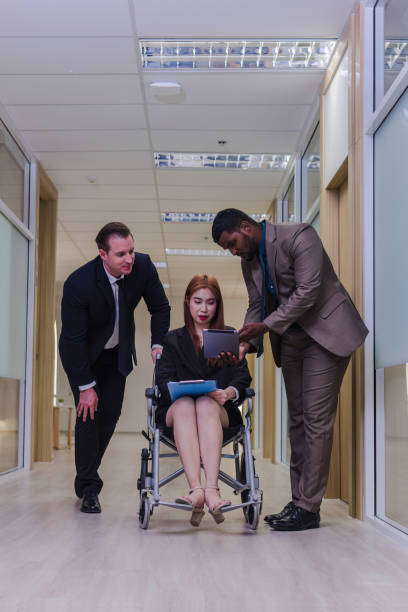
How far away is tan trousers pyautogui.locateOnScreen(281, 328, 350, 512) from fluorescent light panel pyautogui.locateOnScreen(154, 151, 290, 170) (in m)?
3.48

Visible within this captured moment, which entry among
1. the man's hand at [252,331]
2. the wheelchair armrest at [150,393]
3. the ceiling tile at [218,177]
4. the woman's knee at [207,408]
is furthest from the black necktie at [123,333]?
the ceiling tile at [218,177]

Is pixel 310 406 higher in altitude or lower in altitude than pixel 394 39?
lower

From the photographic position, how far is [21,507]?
3529 millimetres

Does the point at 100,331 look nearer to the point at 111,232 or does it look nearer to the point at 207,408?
the point at 111,232

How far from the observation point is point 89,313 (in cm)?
339

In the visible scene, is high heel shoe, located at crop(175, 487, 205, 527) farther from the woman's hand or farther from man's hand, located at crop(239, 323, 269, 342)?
man's hand, located at crop(239, 323, 269, 342)

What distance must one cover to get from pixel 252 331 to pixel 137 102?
2.77 metres

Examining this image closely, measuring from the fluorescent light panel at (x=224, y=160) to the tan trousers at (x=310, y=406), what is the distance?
3.48m

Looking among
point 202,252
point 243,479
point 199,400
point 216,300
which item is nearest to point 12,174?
point 216,300

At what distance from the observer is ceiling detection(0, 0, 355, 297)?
394 centimetres

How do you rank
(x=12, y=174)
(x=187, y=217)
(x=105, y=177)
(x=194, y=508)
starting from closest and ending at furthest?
(x=194, y=508), (x=12, y=174), (x=105, y=177), (x=187, y=217)

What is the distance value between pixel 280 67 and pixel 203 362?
2.36 m

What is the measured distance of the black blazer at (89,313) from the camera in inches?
131

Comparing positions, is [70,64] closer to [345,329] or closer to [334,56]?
[334,56]
